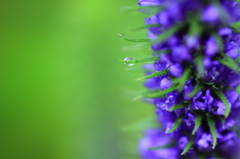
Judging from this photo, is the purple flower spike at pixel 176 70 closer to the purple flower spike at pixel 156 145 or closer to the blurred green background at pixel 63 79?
the purple flower spike at pixel 156 145

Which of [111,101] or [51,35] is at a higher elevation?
[51,35]

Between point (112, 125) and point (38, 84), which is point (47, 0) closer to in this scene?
point (38, 84)

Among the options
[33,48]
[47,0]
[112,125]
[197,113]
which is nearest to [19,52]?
[33,48]

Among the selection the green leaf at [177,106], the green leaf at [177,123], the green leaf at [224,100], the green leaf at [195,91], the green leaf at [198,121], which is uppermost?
the green leaf at [195,91]

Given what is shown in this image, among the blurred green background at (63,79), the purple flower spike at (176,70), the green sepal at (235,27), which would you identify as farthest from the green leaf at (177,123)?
the blurred green background at (63,79)

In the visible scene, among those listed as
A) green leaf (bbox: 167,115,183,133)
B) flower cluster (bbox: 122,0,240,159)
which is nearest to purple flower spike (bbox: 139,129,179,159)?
flower cluster (bbox: 122,0,240,159)

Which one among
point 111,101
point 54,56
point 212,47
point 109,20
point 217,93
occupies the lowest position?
point 111,101
